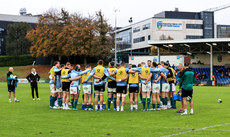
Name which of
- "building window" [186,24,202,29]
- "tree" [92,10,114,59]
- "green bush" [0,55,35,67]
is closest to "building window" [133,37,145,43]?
"building window" [186,24,202,29]

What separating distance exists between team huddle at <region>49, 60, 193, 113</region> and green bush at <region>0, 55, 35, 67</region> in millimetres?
68547

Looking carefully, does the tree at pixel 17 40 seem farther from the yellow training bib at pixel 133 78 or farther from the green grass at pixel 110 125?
the green grass at pixel 110 125

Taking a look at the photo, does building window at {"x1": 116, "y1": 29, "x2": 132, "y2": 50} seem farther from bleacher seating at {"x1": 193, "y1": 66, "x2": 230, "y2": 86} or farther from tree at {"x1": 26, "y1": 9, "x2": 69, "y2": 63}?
bleacher seating at {"x1": 193, "y1": 66, "x2": 230, "y2": 86}

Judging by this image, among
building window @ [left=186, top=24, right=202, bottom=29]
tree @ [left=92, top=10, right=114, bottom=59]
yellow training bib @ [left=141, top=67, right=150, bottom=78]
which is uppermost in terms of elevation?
building window @ [left=186, top=24, right=202, bottom=29]

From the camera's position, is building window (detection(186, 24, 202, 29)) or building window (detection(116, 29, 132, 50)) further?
building window (detection(116, 29, 132, 50))

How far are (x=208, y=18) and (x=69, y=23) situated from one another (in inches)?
1714

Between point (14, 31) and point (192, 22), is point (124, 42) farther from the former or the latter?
point (14, 31)

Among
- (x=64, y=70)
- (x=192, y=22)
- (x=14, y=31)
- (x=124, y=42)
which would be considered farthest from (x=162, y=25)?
(x=64, y=70)

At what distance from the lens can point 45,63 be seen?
262 ft

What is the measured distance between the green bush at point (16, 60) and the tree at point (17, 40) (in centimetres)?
126

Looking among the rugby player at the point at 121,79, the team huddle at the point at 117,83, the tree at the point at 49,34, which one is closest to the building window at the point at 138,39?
the tree at the point at 49,34

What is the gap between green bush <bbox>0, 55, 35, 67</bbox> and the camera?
81.3m

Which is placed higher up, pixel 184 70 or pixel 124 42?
pixel 124 42

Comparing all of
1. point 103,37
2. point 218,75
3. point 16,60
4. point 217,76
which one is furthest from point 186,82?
point 16,60
